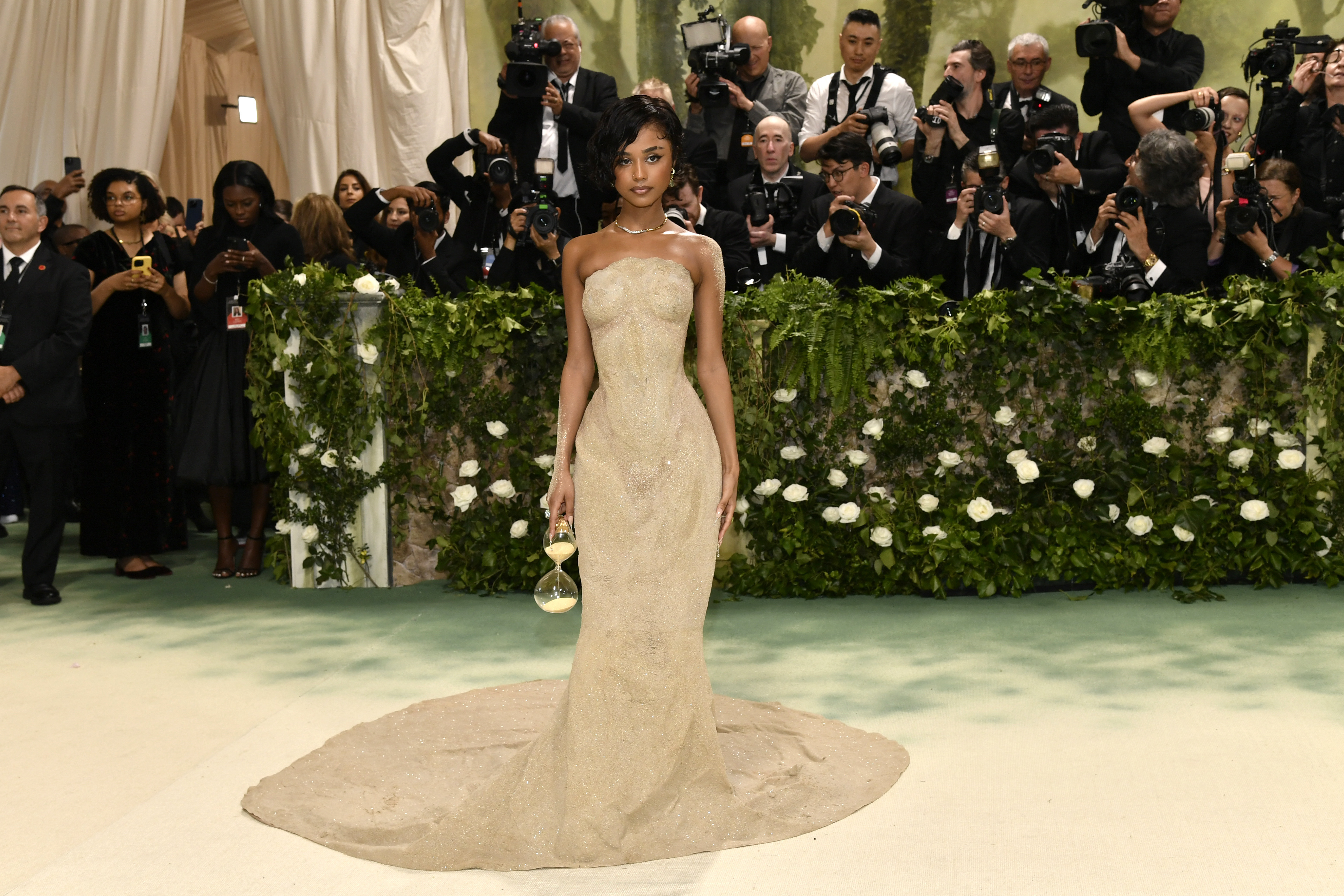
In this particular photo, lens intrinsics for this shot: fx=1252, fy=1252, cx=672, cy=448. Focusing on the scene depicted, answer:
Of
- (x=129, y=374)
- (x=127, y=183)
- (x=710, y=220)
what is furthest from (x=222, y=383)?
(x=710, y=220)

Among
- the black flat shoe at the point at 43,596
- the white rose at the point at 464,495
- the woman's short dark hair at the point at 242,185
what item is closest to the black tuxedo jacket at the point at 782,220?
the white rose at the point at 464,495

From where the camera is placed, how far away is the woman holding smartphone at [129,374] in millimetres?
6137

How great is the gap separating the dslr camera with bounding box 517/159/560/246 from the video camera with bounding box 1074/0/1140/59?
110 inches

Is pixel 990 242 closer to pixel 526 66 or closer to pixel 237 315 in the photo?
pixel 526 66

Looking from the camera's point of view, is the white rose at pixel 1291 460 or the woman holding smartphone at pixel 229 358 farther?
the woman holding smartphone at pixel 229 358

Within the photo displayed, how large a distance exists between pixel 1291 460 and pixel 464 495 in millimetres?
3480

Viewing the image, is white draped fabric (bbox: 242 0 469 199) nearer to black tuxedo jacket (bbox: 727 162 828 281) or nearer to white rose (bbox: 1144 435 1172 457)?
black tuxedo jacket (bbox: 727 162 828 281)

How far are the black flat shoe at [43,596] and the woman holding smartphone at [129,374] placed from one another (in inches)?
19.1

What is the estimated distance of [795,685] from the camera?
4.28m

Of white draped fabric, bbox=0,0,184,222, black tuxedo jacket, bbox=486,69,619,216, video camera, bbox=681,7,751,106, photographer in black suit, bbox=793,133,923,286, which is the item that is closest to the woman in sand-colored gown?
photographer in black suit, bbox=793,133,923,286

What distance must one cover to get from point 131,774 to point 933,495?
10.6 feet

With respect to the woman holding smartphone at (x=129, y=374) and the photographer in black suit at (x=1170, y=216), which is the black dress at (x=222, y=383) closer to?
the woman holding smartphone at (x=129, y=374)

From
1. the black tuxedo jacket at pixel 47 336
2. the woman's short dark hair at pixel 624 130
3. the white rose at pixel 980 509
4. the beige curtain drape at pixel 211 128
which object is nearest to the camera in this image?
the woman's short dark hair at pixel 624 130

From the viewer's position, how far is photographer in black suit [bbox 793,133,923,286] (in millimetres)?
5859
